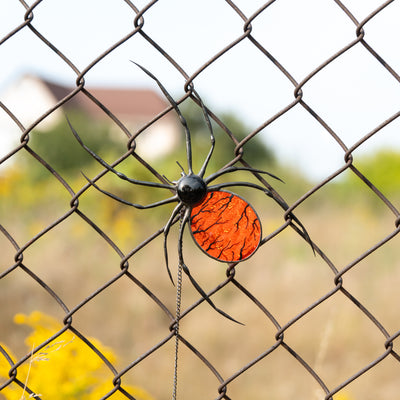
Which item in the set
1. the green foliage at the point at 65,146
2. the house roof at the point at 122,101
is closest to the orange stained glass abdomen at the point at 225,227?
the green foliage at the point at 65,146

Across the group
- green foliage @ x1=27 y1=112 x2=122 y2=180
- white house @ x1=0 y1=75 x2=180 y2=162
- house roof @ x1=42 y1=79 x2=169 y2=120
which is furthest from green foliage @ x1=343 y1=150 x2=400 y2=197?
house roof @ x1=42 y1=79 x2=169 y2=120

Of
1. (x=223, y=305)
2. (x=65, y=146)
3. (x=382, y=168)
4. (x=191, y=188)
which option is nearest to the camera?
(x=191, y=188)

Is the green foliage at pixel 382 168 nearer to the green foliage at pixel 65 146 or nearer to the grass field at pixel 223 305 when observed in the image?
the green foliage at pixel 65 146

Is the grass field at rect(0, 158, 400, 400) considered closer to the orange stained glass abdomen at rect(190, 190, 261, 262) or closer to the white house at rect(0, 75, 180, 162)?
the orange stained glass abdomen at rect(190, 190, 261, 262)

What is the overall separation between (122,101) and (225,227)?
84.0ft

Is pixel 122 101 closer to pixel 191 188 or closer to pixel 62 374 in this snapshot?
pixel 62 374

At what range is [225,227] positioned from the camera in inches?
30.4

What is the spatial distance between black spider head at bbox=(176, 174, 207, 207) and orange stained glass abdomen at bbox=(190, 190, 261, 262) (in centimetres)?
2

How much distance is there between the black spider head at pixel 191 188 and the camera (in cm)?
74

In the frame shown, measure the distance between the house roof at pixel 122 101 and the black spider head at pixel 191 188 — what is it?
2305 centimetres

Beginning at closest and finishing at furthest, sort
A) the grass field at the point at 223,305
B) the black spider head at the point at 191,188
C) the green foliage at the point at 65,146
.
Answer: the black spider head at the point at 191,188
the grass field at the point at 223,305
the green foliage at the point at 65,146

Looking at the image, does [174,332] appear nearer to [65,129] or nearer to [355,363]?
[355,363]

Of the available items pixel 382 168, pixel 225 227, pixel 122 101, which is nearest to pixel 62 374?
pixel 225 227

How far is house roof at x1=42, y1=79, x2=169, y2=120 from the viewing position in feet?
78.3
